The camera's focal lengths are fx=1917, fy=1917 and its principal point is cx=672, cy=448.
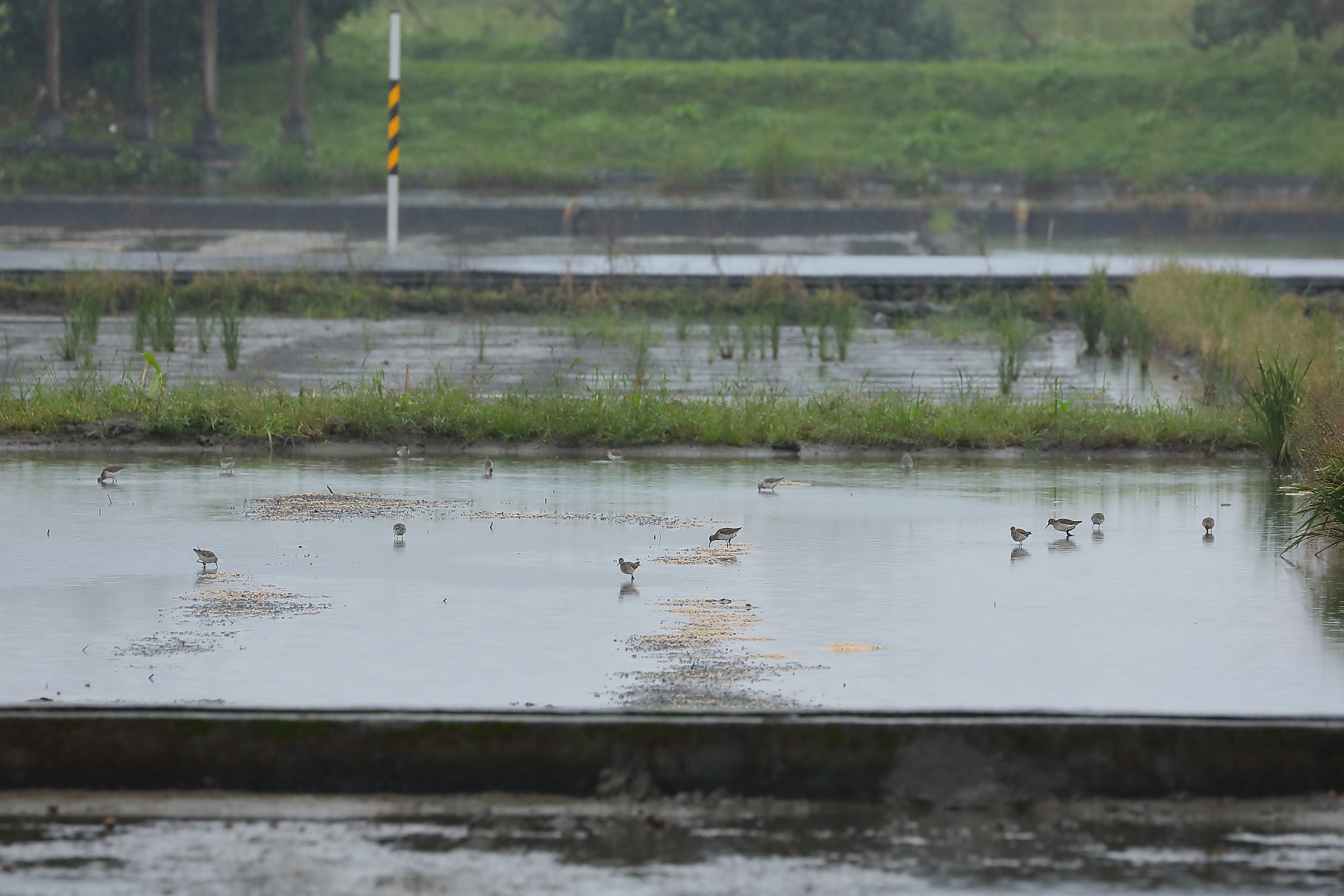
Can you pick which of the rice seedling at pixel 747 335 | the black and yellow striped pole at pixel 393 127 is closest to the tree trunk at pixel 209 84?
the black and yellow striped pole at pixel 393 127

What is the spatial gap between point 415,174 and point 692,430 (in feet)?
103

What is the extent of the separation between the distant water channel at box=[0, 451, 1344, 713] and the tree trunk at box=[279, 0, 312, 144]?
3015 centimetres

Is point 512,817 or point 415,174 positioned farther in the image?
point 415,174

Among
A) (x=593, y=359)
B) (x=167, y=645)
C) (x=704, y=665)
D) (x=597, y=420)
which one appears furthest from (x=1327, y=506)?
(x=593, y=359)

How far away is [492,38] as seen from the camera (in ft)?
202

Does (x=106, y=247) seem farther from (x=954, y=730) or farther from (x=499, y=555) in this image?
(x=954, y=730)

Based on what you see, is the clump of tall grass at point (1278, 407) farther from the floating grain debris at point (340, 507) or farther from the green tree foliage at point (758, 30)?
the green tree foliage at point (758, 30)

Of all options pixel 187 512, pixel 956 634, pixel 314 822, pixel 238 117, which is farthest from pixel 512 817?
pixel 238 117

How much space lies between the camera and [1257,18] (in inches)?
2080

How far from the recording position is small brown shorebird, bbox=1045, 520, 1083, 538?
8695mm

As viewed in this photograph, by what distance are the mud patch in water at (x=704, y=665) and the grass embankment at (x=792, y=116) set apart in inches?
1293

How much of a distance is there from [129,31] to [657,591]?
4267cm

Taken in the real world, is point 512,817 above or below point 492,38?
below

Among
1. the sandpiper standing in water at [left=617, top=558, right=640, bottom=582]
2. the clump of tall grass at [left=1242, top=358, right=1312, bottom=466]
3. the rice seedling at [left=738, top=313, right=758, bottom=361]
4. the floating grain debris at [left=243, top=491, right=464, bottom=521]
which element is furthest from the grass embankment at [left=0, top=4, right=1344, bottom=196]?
the sandpiper standing in water at [left=617, top=558, right=640, bottom=582]
